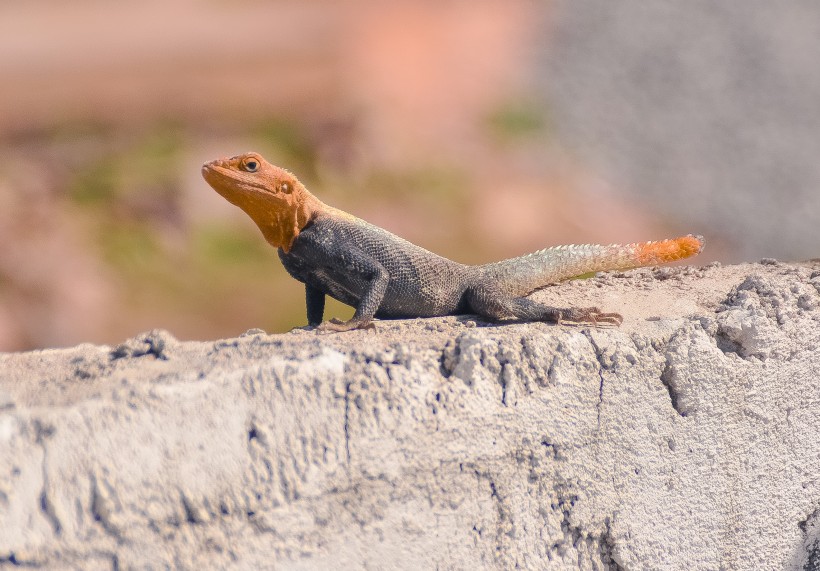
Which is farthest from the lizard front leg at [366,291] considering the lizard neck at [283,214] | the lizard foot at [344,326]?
Answer: the lizard neck at [283,214]

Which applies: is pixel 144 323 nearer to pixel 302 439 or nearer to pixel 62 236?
pixel 62 236

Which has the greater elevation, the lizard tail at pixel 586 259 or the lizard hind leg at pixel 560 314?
the lizard tail at pixel 586 259

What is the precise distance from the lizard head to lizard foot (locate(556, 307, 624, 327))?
0.95 meters

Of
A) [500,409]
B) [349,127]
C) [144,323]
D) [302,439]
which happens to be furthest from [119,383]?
[349,127]

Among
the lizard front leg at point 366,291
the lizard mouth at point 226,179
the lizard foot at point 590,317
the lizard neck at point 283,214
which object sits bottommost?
the lizard foot at point 590,317

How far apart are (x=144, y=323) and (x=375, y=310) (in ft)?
19.1

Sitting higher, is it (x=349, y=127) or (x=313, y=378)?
(x=349, y=127)

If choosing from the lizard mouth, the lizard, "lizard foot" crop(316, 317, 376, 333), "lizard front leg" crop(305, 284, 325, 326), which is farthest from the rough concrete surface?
the lizard mouth

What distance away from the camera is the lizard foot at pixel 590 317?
10.7 feet

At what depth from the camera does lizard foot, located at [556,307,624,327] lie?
10.7ft

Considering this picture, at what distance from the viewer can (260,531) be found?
2553 mm

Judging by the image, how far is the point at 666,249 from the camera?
3816 millimetres

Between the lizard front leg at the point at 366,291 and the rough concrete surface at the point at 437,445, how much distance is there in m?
0.10

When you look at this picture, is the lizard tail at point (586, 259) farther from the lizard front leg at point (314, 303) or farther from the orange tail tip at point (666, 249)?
the lizard front leg at point (314, 303)
